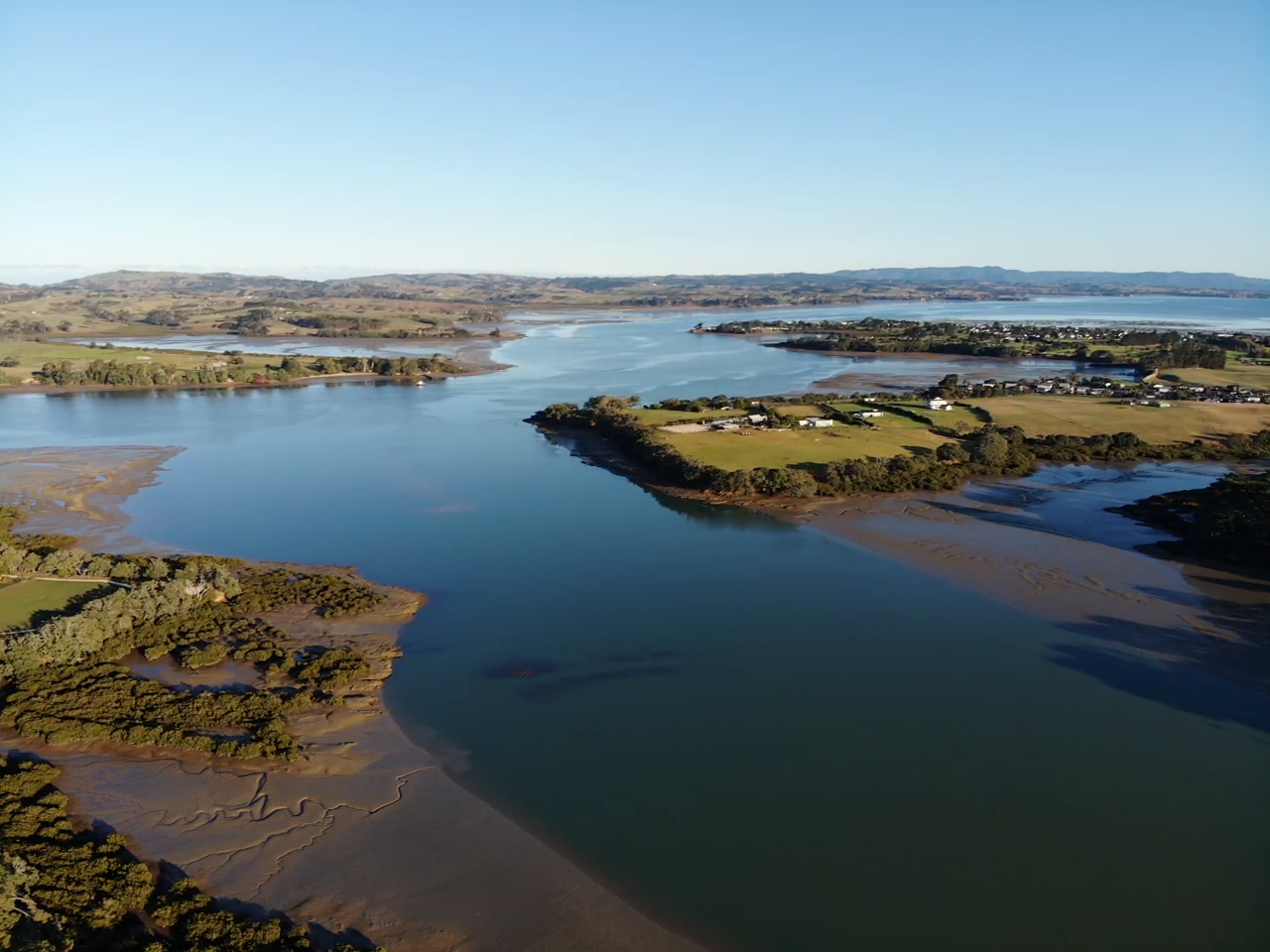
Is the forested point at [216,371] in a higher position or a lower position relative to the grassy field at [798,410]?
higher

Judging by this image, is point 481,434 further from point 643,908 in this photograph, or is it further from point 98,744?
point 643,908

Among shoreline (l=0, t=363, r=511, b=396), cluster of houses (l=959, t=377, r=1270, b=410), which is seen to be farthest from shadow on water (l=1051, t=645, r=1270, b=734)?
shoreline (l=0, t=363, r=511, b=396)

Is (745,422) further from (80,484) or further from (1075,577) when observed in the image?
(80,484)

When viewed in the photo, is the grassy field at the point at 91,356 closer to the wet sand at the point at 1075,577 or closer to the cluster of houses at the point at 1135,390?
the wet sand at the point at 1075,577

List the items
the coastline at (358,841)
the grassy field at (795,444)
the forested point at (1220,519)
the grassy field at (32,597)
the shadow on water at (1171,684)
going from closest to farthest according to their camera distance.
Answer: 1. the coastline at (358,841)
2. the shadow on water at (1171,684)
3. the grassy field at (32,597)
4. the forested point at (1220,519)
5. the grassy field at (795,444)

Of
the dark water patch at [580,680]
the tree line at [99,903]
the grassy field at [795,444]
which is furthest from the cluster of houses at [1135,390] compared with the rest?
the tree line at [99,903]

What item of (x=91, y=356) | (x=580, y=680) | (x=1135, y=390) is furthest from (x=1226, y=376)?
(x=91, y=356)

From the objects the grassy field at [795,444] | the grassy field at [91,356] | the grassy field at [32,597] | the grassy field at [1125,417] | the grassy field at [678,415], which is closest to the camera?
the grassy field at [32,597]

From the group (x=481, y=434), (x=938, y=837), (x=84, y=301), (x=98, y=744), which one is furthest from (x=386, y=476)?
(x=84, y=301)
